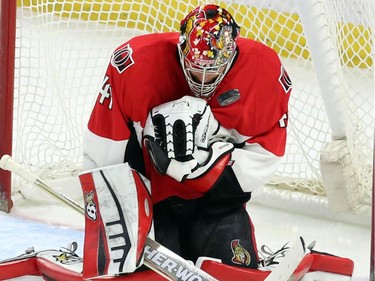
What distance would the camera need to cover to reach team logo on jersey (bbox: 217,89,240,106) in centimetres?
224

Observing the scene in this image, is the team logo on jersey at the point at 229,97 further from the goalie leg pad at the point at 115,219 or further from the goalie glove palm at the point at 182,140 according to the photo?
the goalie leg pad at the point at 115,219

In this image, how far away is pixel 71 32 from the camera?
3.08 metres

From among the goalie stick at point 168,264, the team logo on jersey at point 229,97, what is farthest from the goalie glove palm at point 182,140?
the goalie stick at point 168,264

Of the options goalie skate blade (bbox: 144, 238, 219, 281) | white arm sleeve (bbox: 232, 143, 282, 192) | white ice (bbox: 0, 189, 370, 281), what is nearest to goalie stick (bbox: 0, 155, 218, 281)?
goalie skate blade (bbox: 144, 238, 219, 281)

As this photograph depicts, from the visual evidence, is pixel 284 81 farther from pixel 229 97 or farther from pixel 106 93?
pixel 106 93

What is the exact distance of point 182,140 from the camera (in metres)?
2.17

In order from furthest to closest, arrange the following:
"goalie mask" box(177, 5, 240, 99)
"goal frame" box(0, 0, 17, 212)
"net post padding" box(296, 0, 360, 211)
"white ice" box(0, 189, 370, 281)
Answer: "goal frame" box(0, 0, 17, 212)
"white ice" box(0, 189, 370, 281)
"net post padding" box(296, 0, 360, 211)
"goalie mask" box(177, 5, 240, 99)

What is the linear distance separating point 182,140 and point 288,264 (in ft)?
1.11

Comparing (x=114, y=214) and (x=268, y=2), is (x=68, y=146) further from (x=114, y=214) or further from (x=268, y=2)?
(x=114, y=214)

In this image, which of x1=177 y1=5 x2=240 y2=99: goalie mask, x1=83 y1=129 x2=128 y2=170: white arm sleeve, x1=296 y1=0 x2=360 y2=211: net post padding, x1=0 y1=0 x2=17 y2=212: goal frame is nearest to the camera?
x1=177 y1=5 x2=240 y2=99: goalie mask

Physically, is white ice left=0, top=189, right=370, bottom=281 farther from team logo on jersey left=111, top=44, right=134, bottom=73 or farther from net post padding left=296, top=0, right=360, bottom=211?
team logo on jersey left=111, top=44, right=134, bottom=73

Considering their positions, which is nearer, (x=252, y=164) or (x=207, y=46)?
(x=207, y=46)

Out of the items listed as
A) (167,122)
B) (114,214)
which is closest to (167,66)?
(167,122)

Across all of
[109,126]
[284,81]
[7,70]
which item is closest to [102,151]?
[109,126]
